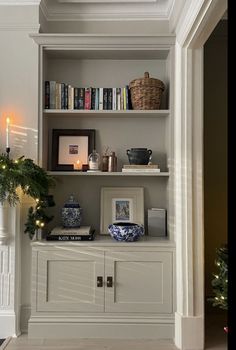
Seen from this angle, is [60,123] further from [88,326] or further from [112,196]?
[88,326]

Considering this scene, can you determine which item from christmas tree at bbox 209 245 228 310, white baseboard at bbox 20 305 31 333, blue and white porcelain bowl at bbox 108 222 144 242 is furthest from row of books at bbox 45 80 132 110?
white baseboard at bbox 20 305 31 333

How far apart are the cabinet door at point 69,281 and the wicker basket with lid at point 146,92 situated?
4.03ft

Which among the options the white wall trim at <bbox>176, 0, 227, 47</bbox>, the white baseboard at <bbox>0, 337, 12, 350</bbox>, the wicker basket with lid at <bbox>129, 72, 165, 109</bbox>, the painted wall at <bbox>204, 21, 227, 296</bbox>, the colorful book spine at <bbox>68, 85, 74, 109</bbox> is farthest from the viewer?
the painted wall at <bbox>204, 21, 227, 296</bbox>

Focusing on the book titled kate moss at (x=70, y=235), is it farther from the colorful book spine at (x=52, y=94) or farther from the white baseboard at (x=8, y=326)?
the colorful book spine at (x=52, y=94)

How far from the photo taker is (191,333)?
263 centimetres

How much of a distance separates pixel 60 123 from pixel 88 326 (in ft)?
5.49

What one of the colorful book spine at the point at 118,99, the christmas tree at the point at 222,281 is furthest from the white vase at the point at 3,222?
the christmas tree at the point at 222,281

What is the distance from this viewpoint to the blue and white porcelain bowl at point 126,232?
9.08 feet

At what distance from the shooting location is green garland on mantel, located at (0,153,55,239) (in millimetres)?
2629

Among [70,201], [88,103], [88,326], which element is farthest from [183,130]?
[88,326]

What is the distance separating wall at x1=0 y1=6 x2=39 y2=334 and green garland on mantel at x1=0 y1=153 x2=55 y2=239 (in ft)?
0.54

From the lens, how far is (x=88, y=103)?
2.97m

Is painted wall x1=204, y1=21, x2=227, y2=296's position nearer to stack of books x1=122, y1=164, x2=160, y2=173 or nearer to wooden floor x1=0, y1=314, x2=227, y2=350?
stack of books x1=122, y1=164, x2=160, y2=173
